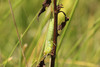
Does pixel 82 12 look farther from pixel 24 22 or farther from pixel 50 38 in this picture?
pixel 50 38

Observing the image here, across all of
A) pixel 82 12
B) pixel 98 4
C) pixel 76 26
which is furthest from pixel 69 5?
pixel 98 4

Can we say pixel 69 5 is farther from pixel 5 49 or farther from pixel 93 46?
pixel 5 49

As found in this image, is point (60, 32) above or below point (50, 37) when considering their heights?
below

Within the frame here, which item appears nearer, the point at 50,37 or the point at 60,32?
the point at 50,37

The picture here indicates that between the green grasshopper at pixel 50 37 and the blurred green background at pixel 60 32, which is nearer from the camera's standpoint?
the green grasshopper at pixel 50 37

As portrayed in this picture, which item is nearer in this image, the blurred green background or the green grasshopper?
the green grasshopper

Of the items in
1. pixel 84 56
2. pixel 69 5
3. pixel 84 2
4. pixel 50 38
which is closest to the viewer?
pixel 50 38

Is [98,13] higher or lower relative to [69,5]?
lower

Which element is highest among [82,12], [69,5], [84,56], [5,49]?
[69,5]

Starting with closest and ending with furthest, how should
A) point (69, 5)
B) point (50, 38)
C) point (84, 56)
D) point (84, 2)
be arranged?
1. point (50, 38)
2. point (69, 5)
3. point (84, 56)
4. point (84, 2)

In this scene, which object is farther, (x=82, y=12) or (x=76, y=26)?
(x=82, y=12)
